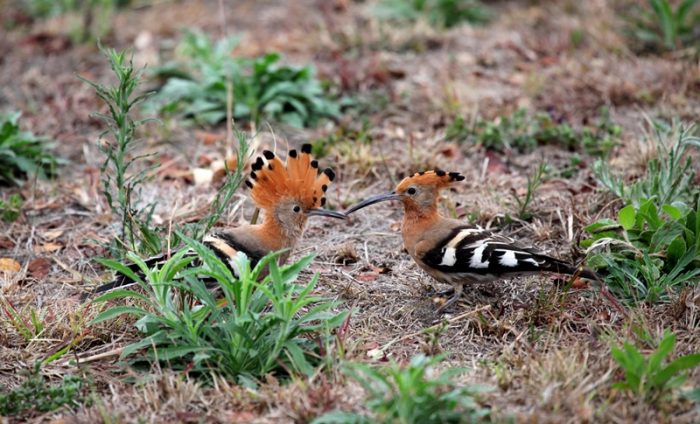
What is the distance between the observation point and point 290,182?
13.6ft

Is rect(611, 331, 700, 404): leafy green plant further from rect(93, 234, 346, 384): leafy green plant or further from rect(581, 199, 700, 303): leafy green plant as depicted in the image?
rect(93, 234, 346, 384): leafy green plant

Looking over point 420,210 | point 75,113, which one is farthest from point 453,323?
point 75,113

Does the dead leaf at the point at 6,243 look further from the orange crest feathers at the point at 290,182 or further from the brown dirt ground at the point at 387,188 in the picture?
the orange crest feathers at the point at 290,182

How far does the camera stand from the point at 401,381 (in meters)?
2.86

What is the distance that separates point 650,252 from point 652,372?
3.67 feet

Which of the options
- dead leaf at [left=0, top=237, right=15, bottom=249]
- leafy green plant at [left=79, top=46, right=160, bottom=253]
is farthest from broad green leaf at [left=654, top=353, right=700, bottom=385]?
dead leaf at [left=0, top=237, right=15, bottom=249]

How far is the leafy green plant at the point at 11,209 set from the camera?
509 cm

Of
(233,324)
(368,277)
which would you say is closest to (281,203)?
(368,277)

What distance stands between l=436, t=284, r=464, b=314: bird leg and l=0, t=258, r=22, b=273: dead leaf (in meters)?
2.38

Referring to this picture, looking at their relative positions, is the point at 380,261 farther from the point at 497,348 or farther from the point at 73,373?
the point at 73,373

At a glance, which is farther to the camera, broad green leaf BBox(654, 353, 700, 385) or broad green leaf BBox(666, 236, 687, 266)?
broad green leaf BBox(666, 236, 687, 266)

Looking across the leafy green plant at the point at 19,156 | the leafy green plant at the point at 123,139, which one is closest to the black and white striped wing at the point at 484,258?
the leafy green plant at the point at 123,139

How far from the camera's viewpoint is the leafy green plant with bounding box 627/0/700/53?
7.16 m

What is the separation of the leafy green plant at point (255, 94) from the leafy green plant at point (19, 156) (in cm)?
108
